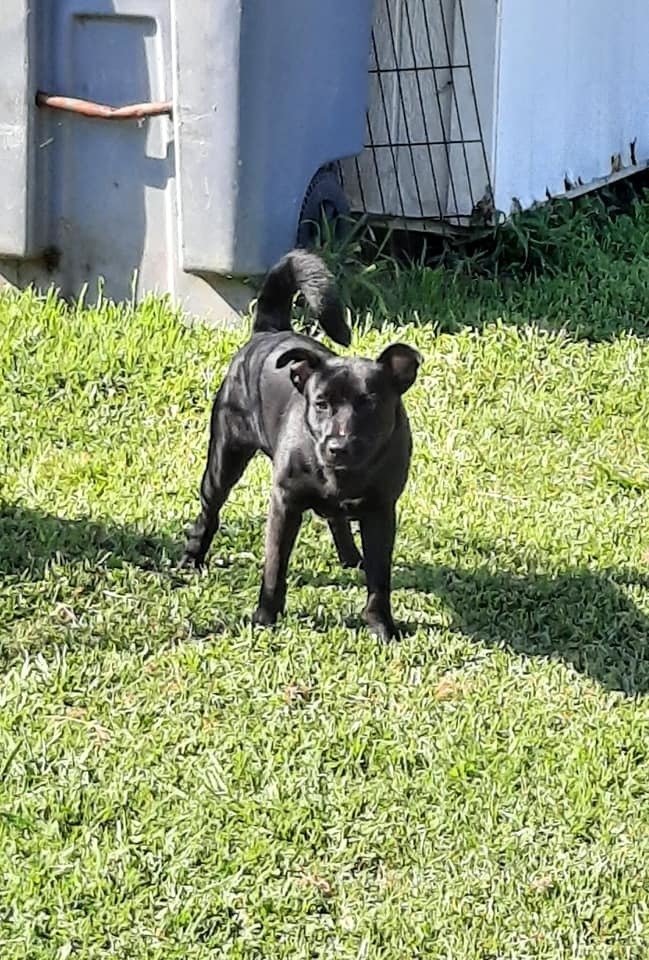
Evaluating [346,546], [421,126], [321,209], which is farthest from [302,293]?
[421,126]

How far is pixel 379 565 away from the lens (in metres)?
4.89

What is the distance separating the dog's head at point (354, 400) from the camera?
450 centimetres

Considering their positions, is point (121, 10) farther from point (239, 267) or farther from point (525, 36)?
point (525, 36)

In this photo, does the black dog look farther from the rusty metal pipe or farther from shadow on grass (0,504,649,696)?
the rusty metal pipe

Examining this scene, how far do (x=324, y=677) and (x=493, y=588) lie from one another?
87cm

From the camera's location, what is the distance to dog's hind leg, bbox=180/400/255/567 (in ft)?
17.1

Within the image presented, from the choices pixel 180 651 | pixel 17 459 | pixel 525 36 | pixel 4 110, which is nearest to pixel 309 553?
pixel 180 651

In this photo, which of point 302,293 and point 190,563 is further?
point 190,563

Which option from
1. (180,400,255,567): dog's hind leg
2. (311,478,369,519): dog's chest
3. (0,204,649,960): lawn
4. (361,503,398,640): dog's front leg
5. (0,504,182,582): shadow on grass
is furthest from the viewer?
(0,504,182,582): shadow on grass

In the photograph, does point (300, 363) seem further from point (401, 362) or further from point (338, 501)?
point (338, 501)

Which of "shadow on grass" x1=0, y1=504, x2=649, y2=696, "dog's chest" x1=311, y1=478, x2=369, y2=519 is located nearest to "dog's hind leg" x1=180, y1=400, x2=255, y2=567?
"shadow on grass" x1=0, y1=504, x2=649, y2=696

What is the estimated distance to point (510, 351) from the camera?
7215 millimetres

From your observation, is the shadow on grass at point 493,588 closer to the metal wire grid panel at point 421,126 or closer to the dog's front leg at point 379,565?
the dog's front leg at point 379,565

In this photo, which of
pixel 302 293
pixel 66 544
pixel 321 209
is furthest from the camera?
pixel 321 209
